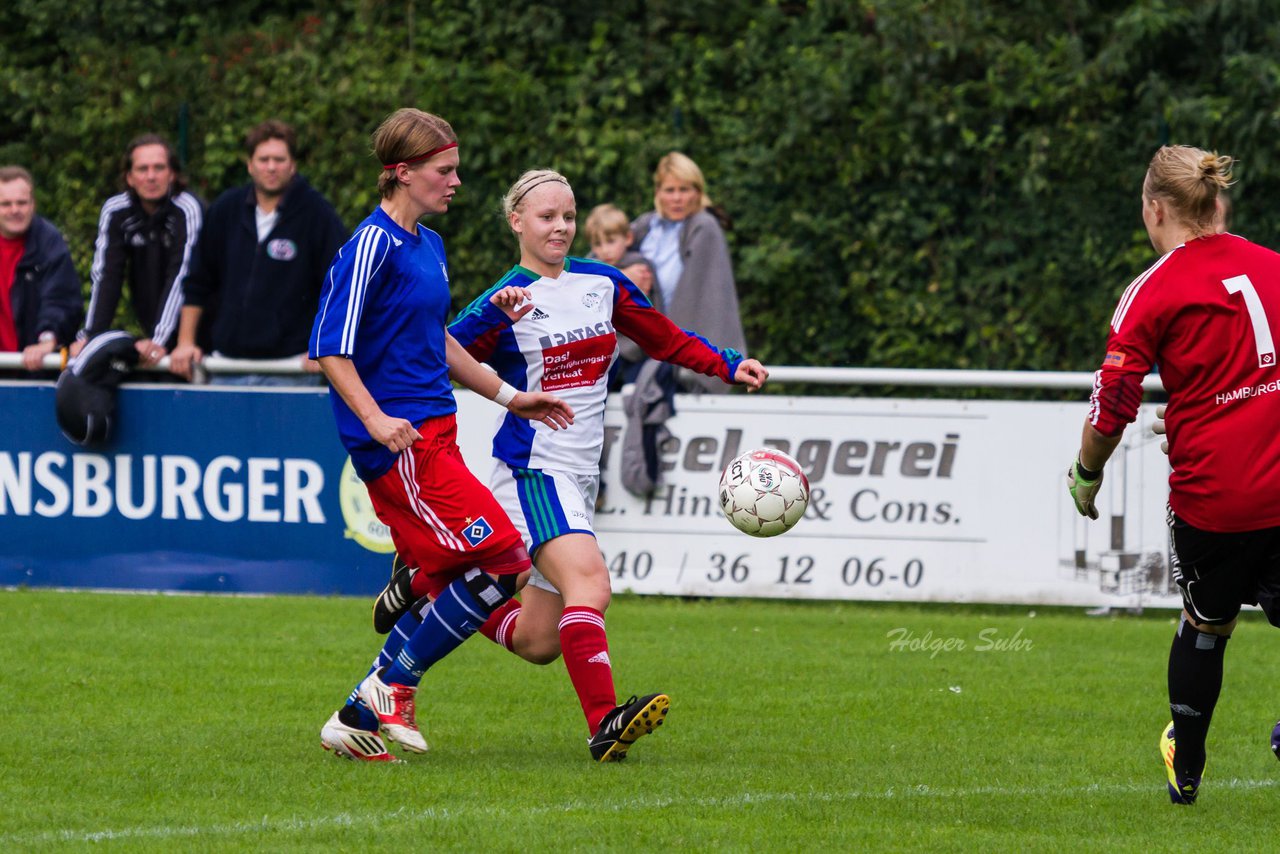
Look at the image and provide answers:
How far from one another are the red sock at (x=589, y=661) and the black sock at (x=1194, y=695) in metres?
1.74

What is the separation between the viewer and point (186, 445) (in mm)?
10461

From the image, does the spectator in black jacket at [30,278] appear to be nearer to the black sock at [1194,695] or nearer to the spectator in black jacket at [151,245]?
the spectator in black jacket at [151,245]

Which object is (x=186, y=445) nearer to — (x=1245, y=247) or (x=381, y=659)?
(x=381, y=659)

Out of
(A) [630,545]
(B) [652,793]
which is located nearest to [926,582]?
(A) [630,545]

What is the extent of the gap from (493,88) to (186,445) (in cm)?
492

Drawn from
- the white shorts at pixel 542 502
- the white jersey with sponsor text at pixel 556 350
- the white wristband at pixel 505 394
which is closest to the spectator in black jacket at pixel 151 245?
the white jersey with sponsor text at pixel 556 350

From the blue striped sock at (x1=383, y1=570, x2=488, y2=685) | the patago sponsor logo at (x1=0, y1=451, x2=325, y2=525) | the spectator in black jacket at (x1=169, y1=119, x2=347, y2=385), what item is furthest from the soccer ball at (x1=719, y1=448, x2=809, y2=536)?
the patago sponsor logo at (x1=0, y1=451, x2=325, y2=525)

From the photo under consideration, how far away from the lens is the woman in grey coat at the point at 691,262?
10562mm

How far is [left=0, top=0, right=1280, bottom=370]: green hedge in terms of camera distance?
42.5ft

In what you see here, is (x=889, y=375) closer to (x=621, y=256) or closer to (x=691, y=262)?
(x=691, y=262)

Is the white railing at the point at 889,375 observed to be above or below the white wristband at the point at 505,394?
below

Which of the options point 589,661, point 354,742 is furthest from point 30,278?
point 589,661

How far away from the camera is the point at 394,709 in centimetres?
618

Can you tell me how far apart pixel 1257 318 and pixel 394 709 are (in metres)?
2.89
